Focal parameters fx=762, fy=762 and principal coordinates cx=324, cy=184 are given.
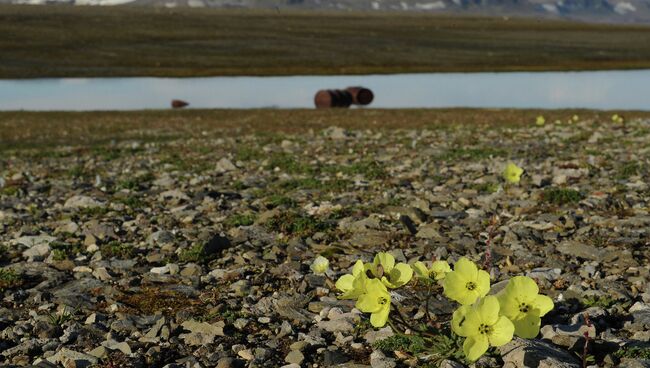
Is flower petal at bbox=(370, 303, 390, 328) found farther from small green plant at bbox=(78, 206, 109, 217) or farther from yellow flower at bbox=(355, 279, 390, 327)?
small green plant at bbox=(78, 206, 109, 217)

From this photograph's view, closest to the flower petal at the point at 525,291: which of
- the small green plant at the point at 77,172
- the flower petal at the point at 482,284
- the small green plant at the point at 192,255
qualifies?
the flower petal at the point at 482,284

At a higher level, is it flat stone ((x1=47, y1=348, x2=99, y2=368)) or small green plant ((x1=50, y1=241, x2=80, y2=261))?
flat stone ((x1=47, y1=348, x2=99, y2=368))

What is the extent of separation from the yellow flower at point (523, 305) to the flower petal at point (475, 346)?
25 cm

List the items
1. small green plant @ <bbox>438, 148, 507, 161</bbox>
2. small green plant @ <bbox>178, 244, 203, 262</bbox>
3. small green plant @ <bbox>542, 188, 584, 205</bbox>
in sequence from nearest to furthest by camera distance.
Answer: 1. small green plant @ <bbox>178, 244, 203, 262</bbox>
2. small green plant @ <bbox>542, 188, 584, 205</bbox>
3. small green plant @ <bbox>438, 148, 507, 161</bbox>

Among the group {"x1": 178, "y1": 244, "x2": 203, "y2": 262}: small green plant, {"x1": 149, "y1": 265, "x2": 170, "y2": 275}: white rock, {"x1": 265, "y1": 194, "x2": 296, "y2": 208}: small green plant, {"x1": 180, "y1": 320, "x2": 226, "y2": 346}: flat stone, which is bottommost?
{"x1": 265, "y1": 194, "x2": 296, "y2": 208}: small green plant

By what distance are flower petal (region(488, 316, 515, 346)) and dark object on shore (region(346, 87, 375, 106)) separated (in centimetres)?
4795

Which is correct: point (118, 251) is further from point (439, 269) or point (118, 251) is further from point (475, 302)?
point (475, 302)

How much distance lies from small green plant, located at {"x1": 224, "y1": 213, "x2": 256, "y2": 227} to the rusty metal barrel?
3901 centimetres

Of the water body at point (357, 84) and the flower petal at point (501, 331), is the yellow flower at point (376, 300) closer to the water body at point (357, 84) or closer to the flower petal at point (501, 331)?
the flower petal at point (501, 331)

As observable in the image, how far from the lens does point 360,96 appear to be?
52375 mm

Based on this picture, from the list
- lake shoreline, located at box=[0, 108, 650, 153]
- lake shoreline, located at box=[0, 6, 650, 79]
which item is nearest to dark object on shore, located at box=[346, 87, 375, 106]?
lake shoreline, located at box=[0, 108, 650, 153]

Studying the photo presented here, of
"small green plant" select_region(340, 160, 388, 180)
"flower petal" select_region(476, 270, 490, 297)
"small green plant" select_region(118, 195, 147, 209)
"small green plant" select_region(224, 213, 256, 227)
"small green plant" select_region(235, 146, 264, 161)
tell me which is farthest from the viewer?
"small green plant" select_region(235, 146, 264, 161)

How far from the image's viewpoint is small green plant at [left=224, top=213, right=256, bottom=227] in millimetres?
11164

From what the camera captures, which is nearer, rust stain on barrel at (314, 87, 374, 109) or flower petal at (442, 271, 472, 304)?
flower petal at (442, 271, 472, 304)
